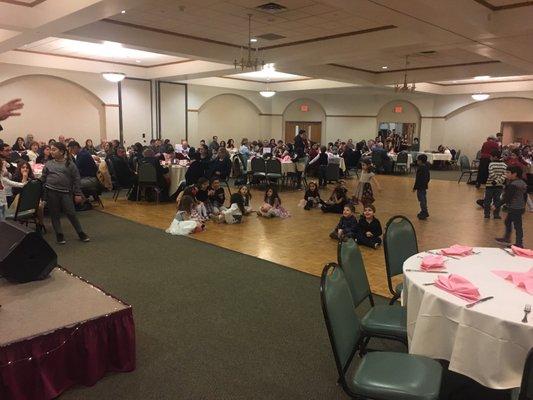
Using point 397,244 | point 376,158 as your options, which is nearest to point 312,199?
point 397,244

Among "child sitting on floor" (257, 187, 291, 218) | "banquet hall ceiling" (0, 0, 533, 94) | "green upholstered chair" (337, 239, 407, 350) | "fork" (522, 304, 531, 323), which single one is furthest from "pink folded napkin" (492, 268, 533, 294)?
"child sitting on floor" (257, 187, 291, 218)

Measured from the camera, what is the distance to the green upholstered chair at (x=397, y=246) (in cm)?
332

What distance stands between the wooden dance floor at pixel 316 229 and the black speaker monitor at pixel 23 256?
107 inches

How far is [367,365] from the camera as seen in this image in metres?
2.28

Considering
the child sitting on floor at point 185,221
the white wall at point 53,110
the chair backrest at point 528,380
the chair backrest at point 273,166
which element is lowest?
the child sitting on floor at point 185,221

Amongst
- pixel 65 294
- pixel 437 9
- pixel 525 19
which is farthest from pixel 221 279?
pixel 525 19

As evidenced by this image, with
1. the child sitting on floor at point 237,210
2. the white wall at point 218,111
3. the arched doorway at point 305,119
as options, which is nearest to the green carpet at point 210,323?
the child sitting on floor at point 237,210

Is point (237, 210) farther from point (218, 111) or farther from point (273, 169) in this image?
point (218, 111)

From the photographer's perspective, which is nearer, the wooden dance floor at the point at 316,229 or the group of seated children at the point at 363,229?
the wooden dance floor at the point at 316,229

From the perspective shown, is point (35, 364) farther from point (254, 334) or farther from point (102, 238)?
point (102, 238)

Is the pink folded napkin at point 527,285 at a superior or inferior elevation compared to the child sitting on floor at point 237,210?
superior

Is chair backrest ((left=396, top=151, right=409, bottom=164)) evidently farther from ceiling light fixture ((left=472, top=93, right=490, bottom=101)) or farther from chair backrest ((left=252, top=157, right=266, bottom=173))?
chair backrest ((left=252, top=157, right=266, bottom=173))

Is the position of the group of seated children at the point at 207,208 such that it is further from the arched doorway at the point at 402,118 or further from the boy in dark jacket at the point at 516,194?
the arched doorway at the point at 402,118

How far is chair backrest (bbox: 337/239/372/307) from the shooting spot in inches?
110
